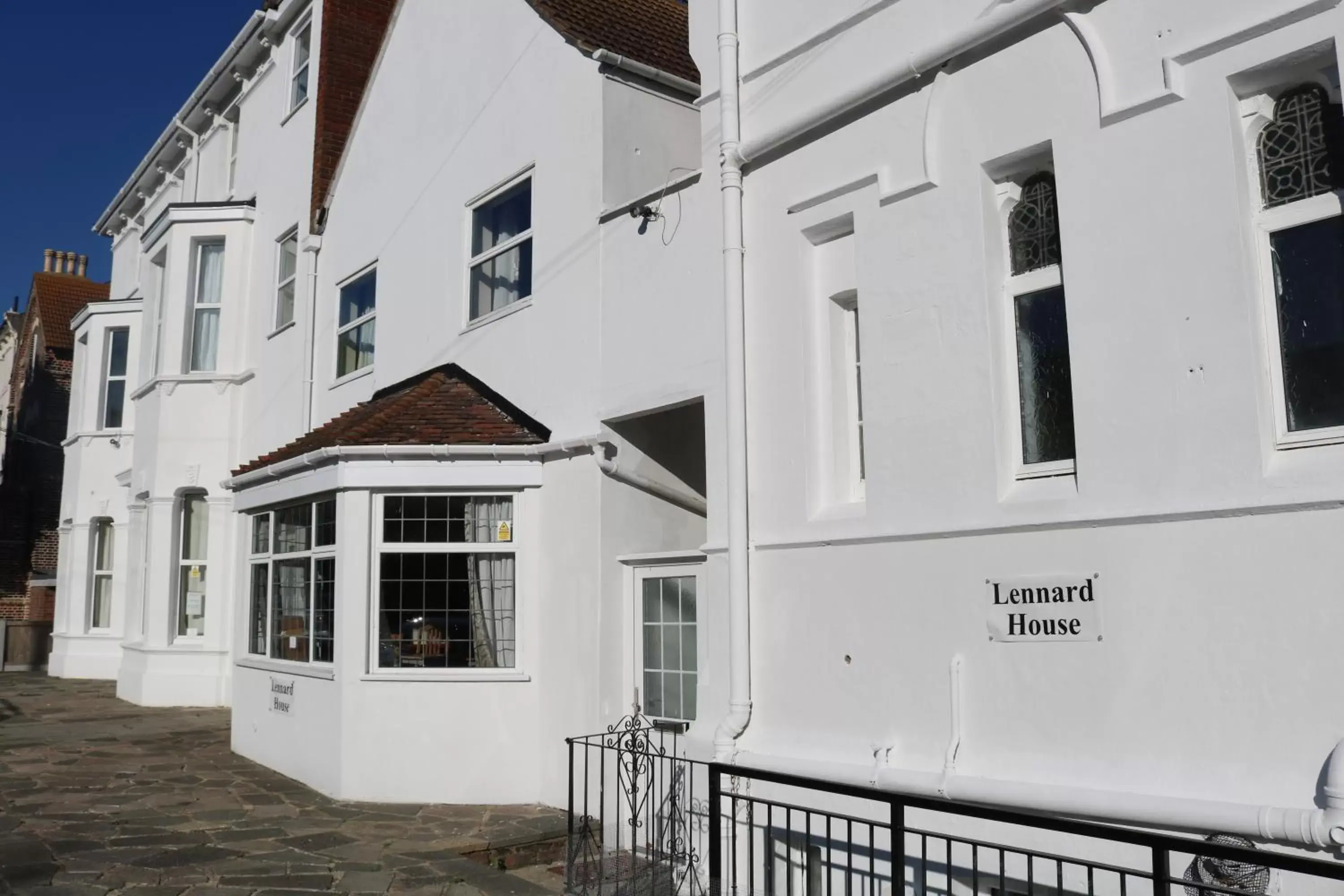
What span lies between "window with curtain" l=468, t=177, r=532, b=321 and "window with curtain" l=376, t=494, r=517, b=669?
2.22 metres

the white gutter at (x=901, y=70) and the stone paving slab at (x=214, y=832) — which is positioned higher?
the white gutter at (x=901, y=70)

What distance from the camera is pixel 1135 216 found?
5.60 metres

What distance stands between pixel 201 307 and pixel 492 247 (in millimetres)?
8588

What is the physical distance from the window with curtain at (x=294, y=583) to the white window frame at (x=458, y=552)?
1.44 ft

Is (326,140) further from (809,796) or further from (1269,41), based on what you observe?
(1269,41)

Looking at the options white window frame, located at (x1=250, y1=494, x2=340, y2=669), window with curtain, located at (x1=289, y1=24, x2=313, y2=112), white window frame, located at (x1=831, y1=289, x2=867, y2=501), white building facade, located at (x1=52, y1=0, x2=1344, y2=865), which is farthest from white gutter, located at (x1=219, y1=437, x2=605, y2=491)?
window with curtain, located at (x1=289, y1=24, x2=313, y2=112)

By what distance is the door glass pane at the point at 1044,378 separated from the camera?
6109 mm

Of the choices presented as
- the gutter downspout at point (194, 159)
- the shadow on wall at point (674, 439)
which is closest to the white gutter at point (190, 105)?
the gutter downspout at point (194, 159)

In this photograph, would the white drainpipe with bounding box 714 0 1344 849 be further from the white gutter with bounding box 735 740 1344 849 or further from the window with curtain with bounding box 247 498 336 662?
the window with curtain with bounding box 247 498 336 662

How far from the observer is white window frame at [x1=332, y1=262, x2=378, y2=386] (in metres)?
13.6

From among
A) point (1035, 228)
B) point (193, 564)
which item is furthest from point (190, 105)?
point (1035, 228)

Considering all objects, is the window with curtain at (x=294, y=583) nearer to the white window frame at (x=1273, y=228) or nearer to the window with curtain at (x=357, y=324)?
the window with curtain at (x=357, y=324)

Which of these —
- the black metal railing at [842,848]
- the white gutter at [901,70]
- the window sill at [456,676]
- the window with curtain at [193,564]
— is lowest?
the black metal railing at [842,848]

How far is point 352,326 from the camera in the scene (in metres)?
14.2
